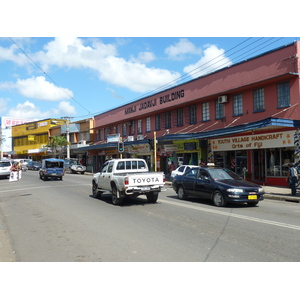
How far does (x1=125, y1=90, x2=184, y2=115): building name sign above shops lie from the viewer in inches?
1162

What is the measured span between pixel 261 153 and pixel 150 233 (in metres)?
15.6

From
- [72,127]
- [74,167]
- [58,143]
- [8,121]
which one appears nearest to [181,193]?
[74,167]

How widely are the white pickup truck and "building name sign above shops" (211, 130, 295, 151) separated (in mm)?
9409

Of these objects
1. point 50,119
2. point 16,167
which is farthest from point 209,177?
point 50,119

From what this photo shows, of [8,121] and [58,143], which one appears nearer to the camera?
[58,143]

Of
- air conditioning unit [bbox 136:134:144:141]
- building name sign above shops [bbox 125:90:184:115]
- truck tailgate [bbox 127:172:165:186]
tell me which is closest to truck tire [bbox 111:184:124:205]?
truck tailgate [bbox 127:172:165:186]

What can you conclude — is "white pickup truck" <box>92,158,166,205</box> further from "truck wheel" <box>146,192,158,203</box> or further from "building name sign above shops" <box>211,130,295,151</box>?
"building name sign above shops" <box>211,130,295,151</box>

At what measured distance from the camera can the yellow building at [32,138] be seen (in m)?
65.5

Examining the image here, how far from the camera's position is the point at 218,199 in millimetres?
12250

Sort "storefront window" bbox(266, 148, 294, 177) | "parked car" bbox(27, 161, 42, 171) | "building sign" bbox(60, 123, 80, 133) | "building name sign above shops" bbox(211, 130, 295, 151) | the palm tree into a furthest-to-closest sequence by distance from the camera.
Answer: the palm tree → "parked car" bbox(27, 161, 42, 171) → "building sign" bbox(60, 123, 80, 133) → "storefront window" bbox(266, 148, 294, 177) → "building name sign above shops" bbox(211, 130, 295, 151)

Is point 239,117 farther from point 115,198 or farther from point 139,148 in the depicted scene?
point 139,148

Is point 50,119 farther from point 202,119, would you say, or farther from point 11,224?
point 11,224

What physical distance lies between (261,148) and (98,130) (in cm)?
3036

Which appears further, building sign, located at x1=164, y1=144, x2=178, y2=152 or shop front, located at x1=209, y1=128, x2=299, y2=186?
building sign, located at x1=164, y1=144, x2=178, y2=152
